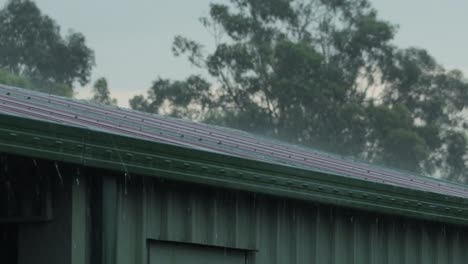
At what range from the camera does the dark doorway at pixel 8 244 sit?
28.1 feet

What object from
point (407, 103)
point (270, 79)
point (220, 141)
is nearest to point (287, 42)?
point (270, 79)

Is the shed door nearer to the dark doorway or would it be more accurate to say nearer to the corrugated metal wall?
the corrugated metal wall

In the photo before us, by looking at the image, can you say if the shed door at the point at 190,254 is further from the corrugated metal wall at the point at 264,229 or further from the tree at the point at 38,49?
the tree at the point at 38,49

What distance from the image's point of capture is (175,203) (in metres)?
9.14

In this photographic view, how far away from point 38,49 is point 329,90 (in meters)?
19.2

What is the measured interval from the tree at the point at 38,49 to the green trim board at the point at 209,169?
65.8 m

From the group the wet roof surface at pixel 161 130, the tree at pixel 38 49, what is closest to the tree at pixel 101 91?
the tree at pixel 38 49

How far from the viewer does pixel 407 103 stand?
240ft

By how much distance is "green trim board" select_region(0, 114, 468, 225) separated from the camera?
7.74 m

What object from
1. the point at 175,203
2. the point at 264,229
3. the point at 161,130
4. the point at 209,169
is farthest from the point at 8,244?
the point at 161,130

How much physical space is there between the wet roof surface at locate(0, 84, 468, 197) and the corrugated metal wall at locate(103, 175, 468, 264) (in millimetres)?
405

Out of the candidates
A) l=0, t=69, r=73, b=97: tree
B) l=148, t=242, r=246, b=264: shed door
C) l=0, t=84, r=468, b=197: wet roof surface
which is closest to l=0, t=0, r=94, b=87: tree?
l=0, t=69, r=73, b=97: tree

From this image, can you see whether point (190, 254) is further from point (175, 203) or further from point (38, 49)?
point (38, 49)

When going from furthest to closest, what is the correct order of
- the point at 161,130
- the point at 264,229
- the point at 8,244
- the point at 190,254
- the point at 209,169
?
the point at 161,130, the point at 264,229, the point at 190,254, the point at 209,169, the point at 8,244
